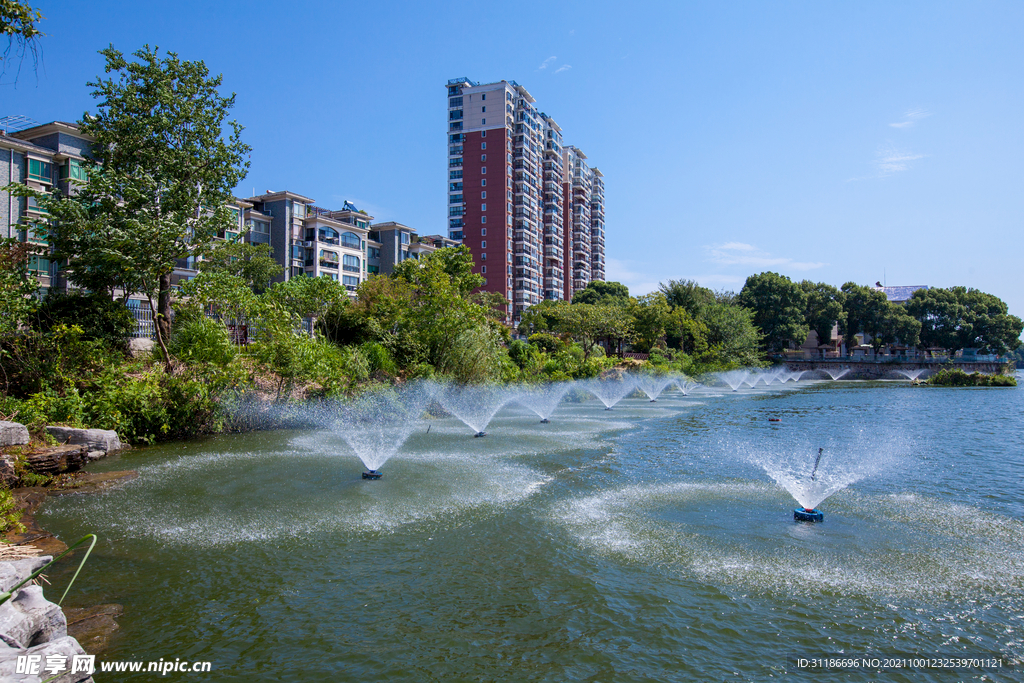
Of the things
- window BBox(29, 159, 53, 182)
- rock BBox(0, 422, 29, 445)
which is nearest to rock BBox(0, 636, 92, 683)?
rock BBox(0, 422, 29, 445)

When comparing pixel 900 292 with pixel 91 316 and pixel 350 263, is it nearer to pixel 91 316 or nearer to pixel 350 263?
pixel 350 263

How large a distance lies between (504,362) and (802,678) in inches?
1036

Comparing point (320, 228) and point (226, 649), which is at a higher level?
point (320, 228)

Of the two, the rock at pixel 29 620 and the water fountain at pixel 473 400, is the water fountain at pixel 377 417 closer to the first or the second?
the water fountain at pixel 473 400

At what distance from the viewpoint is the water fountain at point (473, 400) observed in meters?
26.0

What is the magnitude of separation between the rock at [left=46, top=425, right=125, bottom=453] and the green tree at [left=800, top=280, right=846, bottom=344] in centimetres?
8368

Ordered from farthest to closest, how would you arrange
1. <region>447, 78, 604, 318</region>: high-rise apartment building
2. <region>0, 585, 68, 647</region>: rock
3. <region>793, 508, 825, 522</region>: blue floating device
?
<region>447, 78, 604, 318</region>: high-rise apartment building → <region>793, 508, 825, 522</region>: blue floating device → <region>0, 585, 68, 647</region>: rock

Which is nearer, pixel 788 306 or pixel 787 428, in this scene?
pixel 787 428

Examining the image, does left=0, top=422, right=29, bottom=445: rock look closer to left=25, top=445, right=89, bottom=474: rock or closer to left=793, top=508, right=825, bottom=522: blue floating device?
left=25, top=445, right=89, bottom=474: rock

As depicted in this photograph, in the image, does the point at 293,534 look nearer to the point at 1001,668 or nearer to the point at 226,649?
the point at 226,649

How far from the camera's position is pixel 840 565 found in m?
8.27

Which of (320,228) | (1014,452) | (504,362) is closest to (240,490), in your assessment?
(504,362)

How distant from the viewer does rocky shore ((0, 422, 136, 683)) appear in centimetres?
477

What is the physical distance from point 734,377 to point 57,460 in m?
57.4
